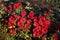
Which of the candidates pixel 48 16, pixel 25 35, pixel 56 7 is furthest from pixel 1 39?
pixel 56 7

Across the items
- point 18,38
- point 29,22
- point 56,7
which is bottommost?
point 56,7

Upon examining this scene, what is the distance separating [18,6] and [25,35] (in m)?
0.96

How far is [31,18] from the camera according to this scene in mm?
6039

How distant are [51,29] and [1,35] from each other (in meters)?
1.18

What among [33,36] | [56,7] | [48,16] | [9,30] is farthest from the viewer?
[56,7]

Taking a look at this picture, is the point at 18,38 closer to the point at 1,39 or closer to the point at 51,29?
the point at 1,39

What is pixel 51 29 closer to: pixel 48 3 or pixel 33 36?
pixel 33 36

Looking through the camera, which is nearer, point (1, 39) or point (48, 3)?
point (1, 39)

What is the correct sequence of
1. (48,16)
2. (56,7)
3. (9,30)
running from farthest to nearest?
(56,7) < (48,16) < (9,30)

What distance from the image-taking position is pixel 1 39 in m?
5.96

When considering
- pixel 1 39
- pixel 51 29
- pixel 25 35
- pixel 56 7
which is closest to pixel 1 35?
pixel 1 39

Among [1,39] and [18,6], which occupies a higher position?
[18,6]

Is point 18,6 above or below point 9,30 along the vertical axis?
above

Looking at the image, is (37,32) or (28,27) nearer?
(37,32)
